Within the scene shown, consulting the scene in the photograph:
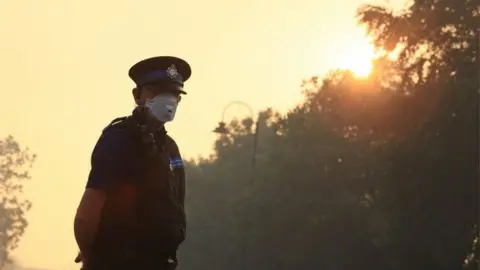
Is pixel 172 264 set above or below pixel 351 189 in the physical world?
below

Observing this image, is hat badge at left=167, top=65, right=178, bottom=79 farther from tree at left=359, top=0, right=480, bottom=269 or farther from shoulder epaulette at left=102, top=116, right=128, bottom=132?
tree at left=359, top=0, right=480, bottom=269

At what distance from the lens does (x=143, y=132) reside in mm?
3484

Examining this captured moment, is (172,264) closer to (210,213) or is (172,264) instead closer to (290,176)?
(290,176)

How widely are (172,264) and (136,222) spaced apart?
0.76 feet

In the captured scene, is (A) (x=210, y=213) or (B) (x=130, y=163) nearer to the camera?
(B) (x=130, y=163)

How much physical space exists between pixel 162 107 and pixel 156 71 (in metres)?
0.17

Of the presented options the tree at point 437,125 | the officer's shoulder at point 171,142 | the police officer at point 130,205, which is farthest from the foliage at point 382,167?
the police officer at point 130,205

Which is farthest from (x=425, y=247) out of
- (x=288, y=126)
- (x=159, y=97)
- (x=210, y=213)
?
(x=159, y=97)

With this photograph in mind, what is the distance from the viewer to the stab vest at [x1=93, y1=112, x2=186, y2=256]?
3.36 m

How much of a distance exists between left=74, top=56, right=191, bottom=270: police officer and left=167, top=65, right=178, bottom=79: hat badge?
0.19m

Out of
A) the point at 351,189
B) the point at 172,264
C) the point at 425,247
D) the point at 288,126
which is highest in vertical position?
the point at 288,126

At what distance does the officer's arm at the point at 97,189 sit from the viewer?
A: 334 cm

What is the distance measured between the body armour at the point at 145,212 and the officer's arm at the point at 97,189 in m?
0.03

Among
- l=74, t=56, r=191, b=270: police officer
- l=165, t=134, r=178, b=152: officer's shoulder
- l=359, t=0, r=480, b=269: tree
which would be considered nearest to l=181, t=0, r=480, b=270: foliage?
l=359, t=0, r=480, b=269: tree
